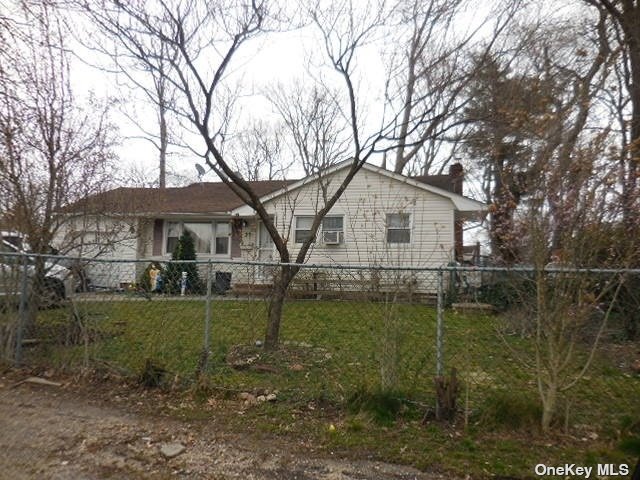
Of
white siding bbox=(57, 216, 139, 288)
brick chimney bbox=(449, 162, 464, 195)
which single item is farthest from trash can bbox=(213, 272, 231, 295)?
brick chimney bbox=(449, 162, 464, 195)

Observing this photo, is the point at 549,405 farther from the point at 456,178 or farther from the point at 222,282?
the point at 456,178

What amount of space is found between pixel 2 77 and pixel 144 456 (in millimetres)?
5255

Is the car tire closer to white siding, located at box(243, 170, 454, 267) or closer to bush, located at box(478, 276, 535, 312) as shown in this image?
bush, located at box(478, 276, 535, 312)

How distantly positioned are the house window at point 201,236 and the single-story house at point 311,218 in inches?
1.6

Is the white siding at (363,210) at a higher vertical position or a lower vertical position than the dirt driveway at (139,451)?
higher

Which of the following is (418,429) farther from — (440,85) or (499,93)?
(499,93)

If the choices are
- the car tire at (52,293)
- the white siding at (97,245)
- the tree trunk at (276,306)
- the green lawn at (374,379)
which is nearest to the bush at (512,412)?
the green lawn at (374,379)

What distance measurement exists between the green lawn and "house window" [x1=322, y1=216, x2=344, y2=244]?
7.32 m

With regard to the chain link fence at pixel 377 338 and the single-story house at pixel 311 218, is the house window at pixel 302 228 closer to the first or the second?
the single-story house at pixel 311 218

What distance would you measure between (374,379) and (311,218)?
10.1 m

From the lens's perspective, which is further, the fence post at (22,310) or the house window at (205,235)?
the house window at (205,235)

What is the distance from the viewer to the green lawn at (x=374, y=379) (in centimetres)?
304

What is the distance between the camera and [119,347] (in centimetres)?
496

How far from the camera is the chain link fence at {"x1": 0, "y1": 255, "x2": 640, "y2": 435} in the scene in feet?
10.7
